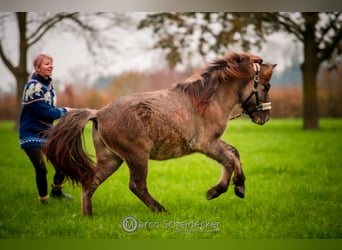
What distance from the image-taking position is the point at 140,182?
144 inches

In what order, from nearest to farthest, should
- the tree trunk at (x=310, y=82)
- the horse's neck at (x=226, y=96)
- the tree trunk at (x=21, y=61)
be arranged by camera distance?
the horse's neck at (x=226, y=96) < the tree trunk at (x=21, y=61) < the tree trunk at (x=310, y=82)

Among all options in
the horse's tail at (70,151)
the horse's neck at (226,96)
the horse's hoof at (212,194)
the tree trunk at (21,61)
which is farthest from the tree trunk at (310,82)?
the tree trunk at (21,61)

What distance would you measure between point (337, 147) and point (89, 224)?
8.22ft

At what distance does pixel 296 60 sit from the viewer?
4500 millimetres

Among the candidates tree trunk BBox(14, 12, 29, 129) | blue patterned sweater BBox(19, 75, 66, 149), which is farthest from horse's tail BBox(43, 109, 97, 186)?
tree trunk BBox(14, 12, 29, 129)

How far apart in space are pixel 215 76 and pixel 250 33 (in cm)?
87

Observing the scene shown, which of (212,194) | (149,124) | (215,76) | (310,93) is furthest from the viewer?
(310,93)

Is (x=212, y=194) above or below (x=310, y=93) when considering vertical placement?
below

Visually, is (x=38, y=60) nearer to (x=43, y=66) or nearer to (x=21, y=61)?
(x=43, y=66)

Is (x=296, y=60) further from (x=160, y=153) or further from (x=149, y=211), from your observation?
(x=149, y=211)

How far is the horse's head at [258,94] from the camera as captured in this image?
391 centimetres

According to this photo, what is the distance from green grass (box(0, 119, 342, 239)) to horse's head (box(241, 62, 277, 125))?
1.02ft

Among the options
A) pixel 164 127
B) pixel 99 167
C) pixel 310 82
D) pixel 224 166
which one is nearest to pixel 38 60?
pixel 99 167

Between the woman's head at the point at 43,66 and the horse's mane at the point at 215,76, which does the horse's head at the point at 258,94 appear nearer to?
the horse's mane at the point at 215,76
